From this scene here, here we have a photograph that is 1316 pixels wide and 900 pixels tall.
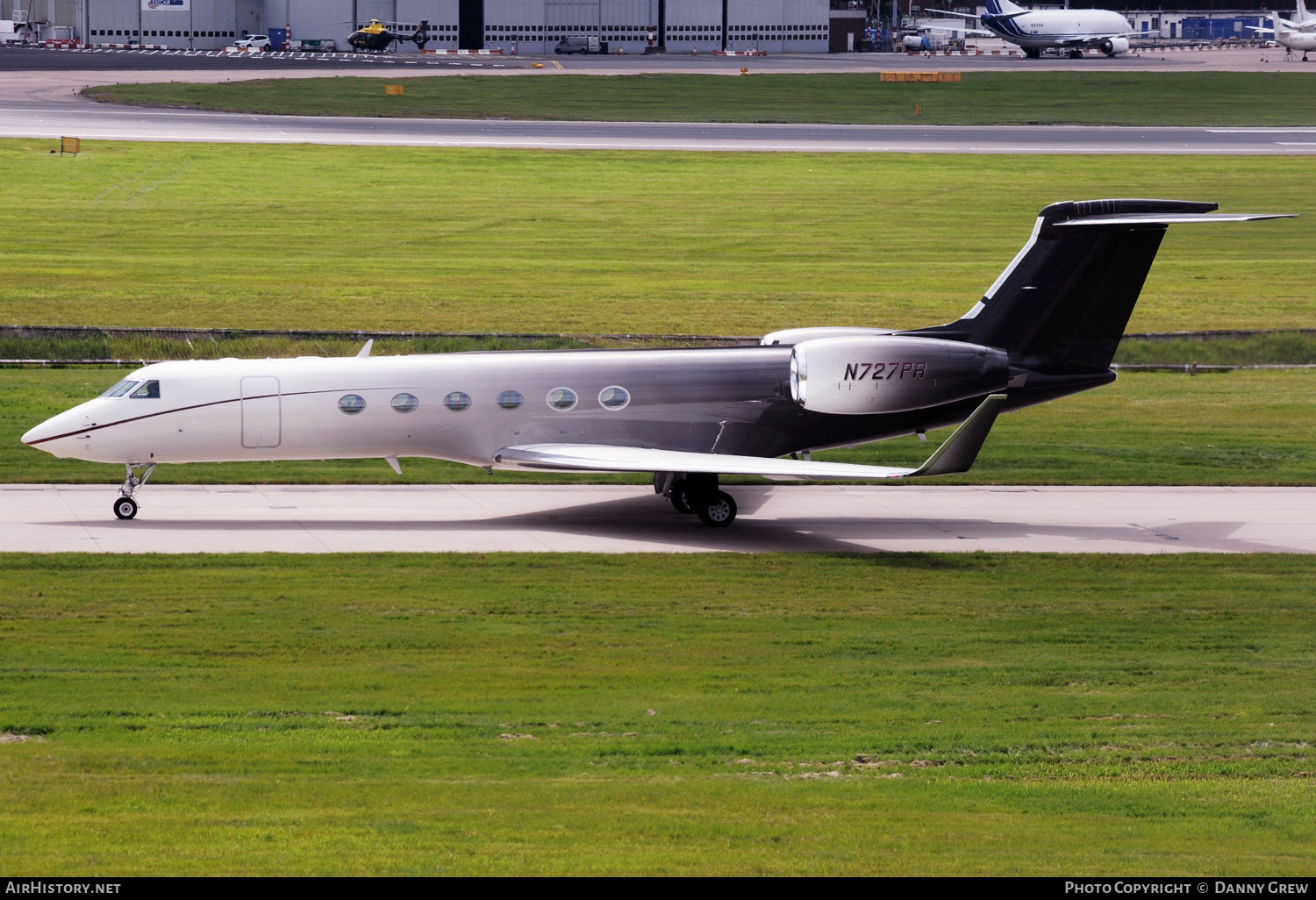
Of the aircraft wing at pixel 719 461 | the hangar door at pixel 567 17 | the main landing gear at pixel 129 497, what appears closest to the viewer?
the aircraft wing at pixel 719 461

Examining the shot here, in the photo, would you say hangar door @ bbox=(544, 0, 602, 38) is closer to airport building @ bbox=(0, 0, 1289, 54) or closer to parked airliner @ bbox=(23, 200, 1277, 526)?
airport building @ bbox=(0, 0, 1289, 54)

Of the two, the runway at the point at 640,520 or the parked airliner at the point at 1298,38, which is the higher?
the parked airliner at the point at 1298,38

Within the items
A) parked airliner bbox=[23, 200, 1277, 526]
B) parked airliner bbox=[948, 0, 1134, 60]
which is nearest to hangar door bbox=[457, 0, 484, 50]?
parked airliner bbox=[948, 0, 1134, 60]

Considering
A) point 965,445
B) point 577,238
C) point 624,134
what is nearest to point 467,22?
point 624,134

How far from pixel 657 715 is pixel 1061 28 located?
4973 inches

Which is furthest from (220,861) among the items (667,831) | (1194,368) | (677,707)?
(1194,368)

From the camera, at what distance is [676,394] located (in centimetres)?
2612

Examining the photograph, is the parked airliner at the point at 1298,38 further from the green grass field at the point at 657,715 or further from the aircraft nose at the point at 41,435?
the aircraft nose at the point at 41,435

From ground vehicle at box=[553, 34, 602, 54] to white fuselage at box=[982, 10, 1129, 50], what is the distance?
3491cm

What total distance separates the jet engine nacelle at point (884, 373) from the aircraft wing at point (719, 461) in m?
1.11

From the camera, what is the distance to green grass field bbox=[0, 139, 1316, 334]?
45312 millimetres

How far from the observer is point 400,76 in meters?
101

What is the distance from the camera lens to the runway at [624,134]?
7188 cm

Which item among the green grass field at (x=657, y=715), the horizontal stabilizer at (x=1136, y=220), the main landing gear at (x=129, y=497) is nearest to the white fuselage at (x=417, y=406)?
the main landing gear at (x=129, y=497)
